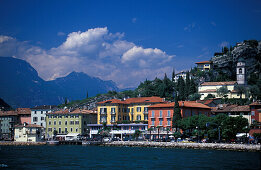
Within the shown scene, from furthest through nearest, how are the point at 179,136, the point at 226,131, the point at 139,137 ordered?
the point at 139,137
the point at 179,136
the point at 226,131

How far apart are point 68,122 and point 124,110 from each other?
17350 mm

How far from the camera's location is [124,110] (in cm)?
10894

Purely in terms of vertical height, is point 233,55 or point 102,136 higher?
point 233,55

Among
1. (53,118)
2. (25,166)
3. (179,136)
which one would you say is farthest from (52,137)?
(25,166)

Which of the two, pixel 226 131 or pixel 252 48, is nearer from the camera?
→ pixel 226 131

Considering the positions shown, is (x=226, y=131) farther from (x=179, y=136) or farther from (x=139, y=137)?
(x=139, y=137)

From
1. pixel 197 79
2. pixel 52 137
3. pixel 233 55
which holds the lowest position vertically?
pixel 52 137

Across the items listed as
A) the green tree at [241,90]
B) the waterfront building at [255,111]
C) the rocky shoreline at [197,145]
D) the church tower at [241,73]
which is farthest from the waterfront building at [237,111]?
the church tower at [241,73]

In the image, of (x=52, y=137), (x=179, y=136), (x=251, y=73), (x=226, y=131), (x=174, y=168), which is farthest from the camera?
(x=251, y=73)

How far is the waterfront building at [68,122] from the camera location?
10881 cm

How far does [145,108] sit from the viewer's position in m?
104

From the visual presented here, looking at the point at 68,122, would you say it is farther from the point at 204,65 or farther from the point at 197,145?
the point at 204,65

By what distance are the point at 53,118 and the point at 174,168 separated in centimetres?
7403

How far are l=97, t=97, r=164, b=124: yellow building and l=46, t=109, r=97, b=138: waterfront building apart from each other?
5229 mm
